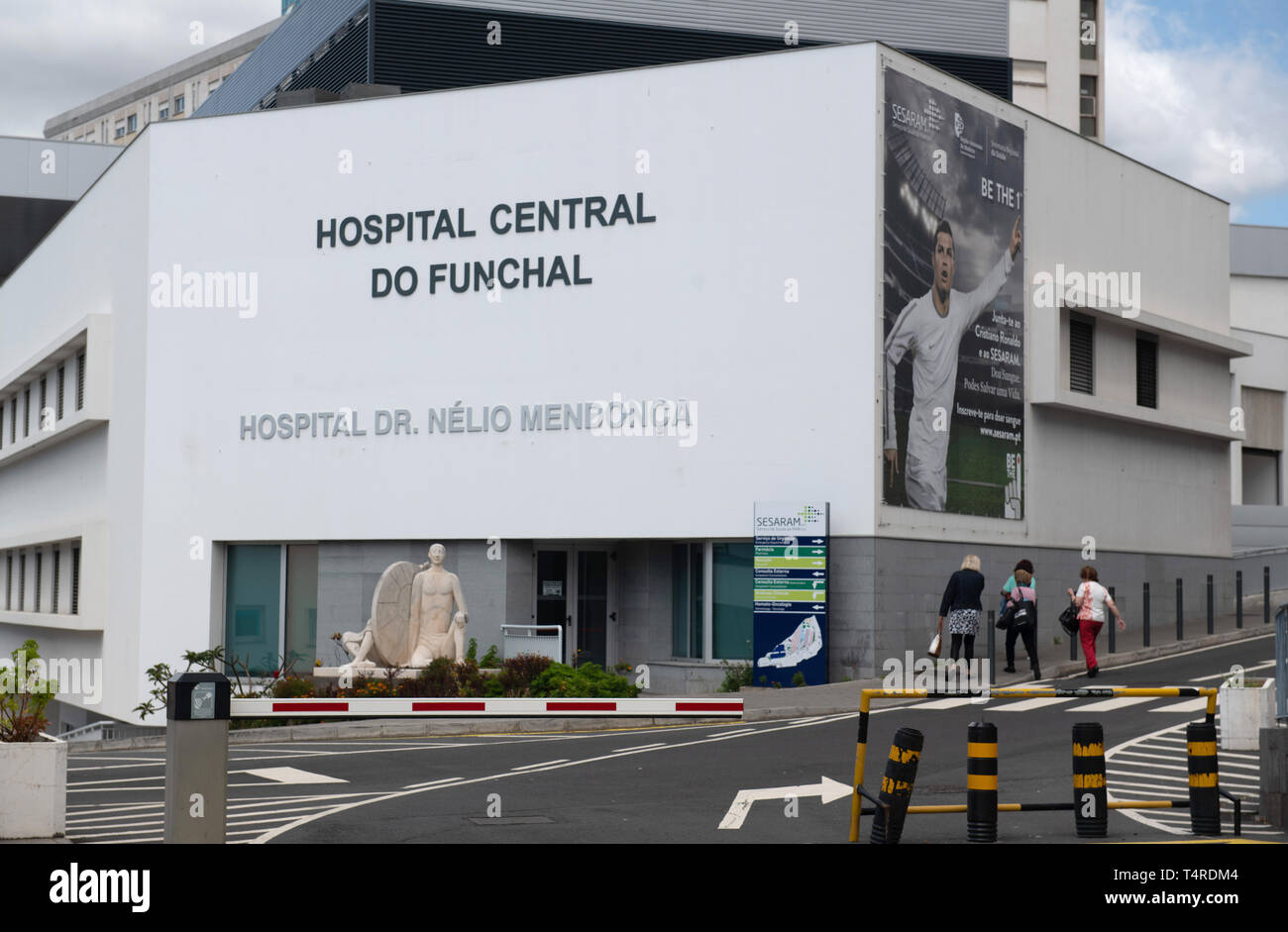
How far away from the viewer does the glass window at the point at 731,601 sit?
86.1ft

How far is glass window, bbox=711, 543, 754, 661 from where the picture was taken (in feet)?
86.1

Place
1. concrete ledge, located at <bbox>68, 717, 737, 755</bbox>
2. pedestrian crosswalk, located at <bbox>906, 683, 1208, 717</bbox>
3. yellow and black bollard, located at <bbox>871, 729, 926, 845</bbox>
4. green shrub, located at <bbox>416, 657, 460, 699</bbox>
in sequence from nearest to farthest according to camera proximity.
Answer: yellow and black bollard, located at <bbox>871, 729, 926, 845</bbox>, pedestrian crosswalk, located at <bbox>906, 683, 1208, 717</bbox>, concrete ledge, located at <bbox>68, 717, 737, 755</bbox>, green shrub, located at <bbox>416, 657, 460, 699</bbox>

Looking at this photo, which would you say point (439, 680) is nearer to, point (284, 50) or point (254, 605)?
point (254, 605)

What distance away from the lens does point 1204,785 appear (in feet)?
36.5

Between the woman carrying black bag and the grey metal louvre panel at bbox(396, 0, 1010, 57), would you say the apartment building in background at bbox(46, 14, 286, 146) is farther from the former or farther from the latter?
the woman carrying black bag

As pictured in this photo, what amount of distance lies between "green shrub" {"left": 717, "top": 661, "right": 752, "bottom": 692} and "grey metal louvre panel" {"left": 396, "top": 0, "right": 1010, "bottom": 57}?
1858 cm

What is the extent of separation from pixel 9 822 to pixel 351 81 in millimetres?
27038

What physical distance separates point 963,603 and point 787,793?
1047cm

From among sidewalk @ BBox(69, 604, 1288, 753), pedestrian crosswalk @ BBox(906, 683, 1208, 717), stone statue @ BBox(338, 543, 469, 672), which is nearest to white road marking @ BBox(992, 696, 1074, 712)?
pedestrian crosswalk @ BBox(906, 683, 1208, 717)

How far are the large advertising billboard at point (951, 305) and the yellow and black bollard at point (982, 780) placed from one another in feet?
48.0

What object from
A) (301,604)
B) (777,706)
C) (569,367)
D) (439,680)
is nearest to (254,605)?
(301,604)

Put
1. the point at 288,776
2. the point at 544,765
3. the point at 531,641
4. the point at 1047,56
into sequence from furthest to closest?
the point at 1047,56 < the point at 531,641 < the point at 544,765 < the point at 288,776

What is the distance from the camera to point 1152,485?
33.8 meters
